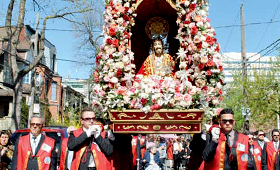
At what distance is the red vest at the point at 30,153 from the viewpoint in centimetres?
623

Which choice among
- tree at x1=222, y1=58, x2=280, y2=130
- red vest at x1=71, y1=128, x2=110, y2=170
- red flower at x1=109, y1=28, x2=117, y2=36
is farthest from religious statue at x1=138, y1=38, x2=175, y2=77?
tree at x1=222, y1=58, x2=280, y2=130

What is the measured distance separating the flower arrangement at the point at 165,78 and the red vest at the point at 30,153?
50.6 inches

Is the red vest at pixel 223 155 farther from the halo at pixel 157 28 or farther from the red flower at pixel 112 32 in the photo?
the halo at pixel 157 28

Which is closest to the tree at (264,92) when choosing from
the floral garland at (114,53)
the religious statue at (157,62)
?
the religious statue at (157,62)

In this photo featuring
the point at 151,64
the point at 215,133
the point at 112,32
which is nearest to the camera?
the point at 215,133

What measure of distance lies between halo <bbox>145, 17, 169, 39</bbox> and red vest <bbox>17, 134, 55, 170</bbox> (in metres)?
3.77

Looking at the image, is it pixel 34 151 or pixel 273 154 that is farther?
pixel 273 154

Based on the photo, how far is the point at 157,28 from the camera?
350 inches

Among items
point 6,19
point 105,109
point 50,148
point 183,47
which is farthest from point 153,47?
point 6,19

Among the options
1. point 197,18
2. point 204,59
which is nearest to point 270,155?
point 204,59

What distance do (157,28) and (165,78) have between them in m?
2.21

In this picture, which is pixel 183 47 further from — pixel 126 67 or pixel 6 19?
pixel 6 19

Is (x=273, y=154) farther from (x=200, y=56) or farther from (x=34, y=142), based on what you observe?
(x=34, y=142)

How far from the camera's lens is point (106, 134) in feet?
22.2
